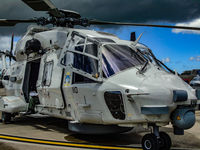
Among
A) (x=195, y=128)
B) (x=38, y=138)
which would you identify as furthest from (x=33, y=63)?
(x=195, y=128)

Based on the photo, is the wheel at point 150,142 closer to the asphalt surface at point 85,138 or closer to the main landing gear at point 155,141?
the main landing gear at point 155,141

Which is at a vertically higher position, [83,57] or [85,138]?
[83,57]

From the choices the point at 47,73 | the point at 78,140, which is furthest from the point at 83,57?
the point at 78,140

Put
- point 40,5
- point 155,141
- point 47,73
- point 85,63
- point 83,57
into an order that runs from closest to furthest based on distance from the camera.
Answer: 1. point 155,141
2. point 85,63
3. point 83,57
4. point 40,5
5. point 47,73

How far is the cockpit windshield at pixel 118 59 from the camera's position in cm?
562

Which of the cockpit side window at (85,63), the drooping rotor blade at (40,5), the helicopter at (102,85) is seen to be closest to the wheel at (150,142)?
the helicopter at (102,85)

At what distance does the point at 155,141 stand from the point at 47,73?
14.4ft

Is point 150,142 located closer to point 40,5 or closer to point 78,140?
point 78,140

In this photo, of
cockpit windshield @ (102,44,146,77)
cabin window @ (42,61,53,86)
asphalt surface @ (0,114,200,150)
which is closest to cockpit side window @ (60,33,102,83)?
cockpit windshield @ (102,44,146,77)

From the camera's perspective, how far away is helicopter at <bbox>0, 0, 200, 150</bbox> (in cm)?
479

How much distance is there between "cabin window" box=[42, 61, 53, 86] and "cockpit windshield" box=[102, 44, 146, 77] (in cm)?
245

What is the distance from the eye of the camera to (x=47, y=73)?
25.9ft

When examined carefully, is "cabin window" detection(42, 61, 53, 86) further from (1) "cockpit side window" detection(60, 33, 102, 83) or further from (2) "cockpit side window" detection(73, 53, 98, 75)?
(2) "cockpit side window" detection(73, 53, 98, 75)

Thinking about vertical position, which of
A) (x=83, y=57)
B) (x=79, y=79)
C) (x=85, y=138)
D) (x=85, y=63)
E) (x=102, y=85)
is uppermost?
(x=83, y=57)
